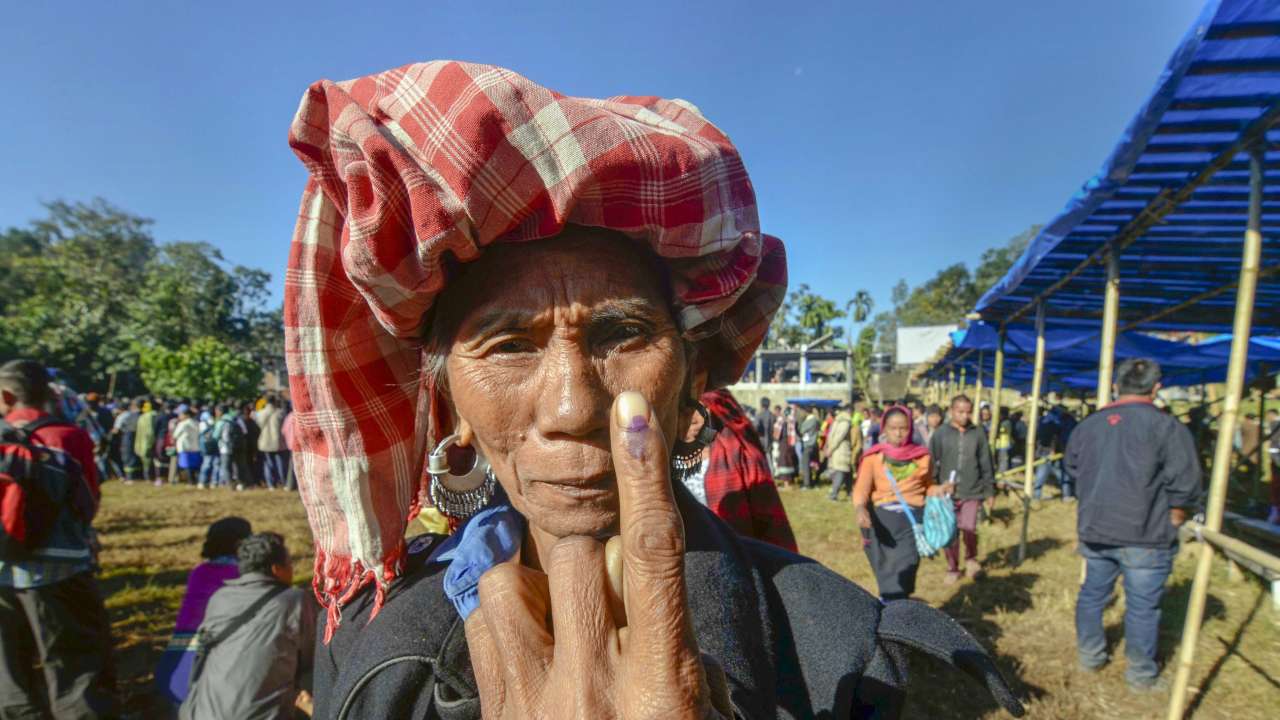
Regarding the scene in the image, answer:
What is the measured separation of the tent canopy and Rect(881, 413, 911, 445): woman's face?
1.95m

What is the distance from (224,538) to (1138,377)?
24.4 ft

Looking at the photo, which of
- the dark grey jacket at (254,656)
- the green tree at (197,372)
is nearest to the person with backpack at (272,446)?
the dark grey jacket at (254,656)

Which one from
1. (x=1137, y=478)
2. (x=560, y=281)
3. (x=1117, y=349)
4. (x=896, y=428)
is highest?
(x=560, y=281)

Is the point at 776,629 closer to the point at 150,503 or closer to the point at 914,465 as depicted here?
the point at 914,465

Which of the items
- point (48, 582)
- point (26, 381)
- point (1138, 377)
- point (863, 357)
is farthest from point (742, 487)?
point (863, 357)

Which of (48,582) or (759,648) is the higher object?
(759,648)

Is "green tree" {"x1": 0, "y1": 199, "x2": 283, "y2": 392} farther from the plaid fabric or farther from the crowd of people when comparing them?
the plaid fabric

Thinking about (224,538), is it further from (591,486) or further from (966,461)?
(966,461)

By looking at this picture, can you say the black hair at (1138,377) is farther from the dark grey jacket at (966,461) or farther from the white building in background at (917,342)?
the white building in background at (917,342)

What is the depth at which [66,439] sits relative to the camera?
163 inches

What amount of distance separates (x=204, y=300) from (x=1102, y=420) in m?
58.2

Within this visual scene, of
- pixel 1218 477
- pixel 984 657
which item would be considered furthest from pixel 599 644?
pixel 1218 477

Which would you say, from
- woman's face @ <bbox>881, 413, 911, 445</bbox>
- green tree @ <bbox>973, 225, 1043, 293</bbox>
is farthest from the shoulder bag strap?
green tree @ <bbox>973, 225, 1043, 293</bbox>

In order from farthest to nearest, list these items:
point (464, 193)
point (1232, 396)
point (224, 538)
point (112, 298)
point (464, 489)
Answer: point (112, 298) → point (224, 538) → point (1232, 396) → point (464, 489) → point (464, 193)
